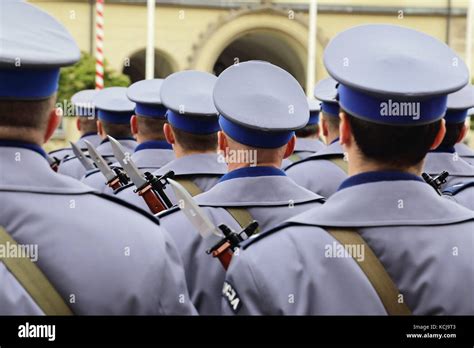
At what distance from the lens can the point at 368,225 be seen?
2834 millimetres

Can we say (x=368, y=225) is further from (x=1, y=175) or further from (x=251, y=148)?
(x=251, y=148)

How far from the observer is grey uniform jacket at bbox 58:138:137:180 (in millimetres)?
7805

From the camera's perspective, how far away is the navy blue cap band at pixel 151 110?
22.0ft

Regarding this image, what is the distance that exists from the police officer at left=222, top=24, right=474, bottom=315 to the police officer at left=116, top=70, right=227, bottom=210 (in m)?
2.07

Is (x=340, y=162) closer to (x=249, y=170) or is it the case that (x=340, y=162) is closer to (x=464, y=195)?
(x=464, y=195)

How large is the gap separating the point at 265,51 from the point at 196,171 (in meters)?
24.1

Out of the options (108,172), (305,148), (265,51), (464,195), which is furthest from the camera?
(265,51)

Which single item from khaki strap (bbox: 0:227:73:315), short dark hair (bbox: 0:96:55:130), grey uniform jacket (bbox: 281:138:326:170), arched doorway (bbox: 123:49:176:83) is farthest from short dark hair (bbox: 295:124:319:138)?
arched doorway (bbox: 123:49:176:83)

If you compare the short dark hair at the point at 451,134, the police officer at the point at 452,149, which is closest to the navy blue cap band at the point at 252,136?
the police officer at the point at 452,149

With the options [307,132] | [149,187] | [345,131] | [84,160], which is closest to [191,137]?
[149,187]

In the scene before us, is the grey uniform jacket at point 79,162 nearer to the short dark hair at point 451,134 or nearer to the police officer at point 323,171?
the police officer at point 323,171

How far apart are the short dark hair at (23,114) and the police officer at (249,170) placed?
127cm

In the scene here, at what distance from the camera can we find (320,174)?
5715 millimetres

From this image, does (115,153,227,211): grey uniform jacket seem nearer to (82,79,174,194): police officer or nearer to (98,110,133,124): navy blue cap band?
(82,79,174,194): police officer
